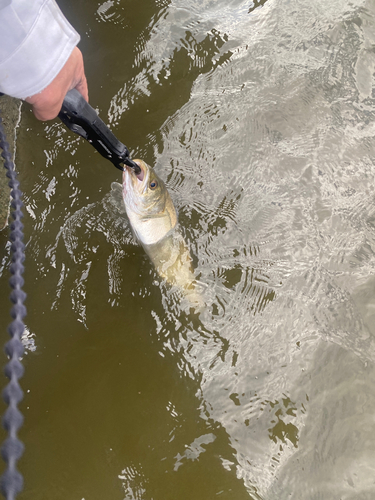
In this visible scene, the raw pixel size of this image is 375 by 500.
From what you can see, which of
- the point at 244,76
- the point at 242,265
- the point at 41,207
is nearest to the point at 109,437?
the point at 242,265

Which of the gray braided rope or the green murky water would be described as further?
the green murky water

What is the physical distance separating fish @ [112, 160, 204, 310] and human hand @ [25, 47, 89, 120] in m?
0.90

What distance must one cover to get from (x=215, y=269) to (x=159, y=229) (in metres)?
0.52

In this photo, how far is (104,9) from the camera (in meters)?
3.65

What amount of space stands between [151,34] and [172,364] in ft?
9.98

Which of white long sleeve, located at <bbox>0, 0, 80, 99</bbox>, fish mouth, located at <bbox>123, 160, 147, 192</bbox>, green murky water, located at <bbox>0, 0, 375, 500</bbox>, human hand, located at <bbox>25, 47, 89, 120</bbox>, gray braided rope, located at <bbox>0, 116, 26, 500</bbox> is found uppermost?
white long sleeve, located at <bbox>0, 0, 80, 99</bbox>

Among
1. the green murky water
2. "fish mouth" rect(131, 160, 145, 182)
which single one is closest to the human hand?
"fish mouth" rect(131, 160, 145, 182)


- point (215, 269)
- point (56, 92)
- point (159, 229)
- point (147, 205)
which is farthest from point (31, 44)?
point (215, 269)

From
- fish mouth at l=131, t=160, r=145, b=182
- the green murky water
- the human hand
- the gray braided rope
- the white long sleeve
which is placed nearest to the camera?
the gray braided rope

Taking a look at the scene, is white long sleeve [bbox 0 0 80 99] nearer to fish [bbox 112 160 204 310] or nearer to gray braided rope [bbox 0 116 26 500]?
gray braided rope [bbox 0 116 26 500]

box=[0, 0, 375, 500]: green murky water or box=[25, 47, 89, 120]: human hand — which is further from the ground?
box=[25, 47, 89, 120]: human hand

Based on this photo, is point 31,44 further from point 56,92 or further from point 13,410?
point 13,410

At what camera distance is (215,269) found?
2846mm

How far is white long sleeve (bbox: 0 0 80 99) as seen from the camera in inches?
58.9
